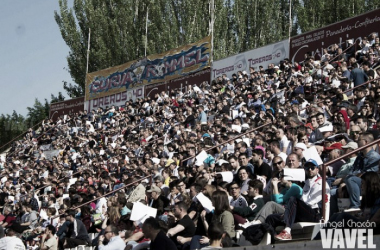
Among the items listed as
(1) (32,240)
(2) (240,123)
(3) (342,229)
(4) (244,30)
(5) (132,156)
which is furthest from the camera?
(4) (244,30)

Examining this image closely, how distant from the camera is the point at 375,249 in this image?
6926 millimetres

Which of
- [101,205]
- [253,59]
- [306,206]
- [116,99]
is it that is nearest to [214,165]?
[101,205]

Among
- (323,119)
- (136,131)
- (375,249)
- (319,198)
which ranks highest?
(136,131)

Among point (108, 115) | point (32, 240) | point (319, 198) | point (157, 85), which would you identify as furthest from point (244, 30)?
point (319, 198)

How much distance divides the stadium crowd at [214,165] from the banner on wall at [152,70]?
1.95 meters

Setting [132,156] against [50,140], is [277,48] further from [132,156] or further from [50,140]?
[50,140]

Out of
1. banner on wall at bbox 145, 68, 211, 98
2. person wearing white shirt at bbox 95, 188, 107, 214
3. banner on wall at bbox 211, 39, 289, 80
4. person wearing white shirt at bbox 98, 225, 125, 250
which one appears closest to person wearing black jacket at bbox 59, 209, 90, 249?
person wearing white shirt at bbox 95, 188, 107, 214

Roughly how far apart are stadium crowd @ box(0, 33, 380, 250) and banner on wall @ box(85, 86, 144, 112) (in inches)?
112

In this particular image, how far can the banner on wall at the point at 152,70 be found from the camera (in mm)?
31594

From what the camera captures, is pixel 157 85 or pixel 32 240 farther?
pixel 157 85

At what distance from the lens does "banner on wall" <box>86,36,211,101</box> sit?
104ft

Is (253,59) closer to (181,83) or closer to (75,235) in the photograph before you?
(181,83)

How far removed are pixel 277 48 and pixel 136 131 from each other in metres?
7.00

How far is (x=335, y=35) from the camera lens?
2486 cm
